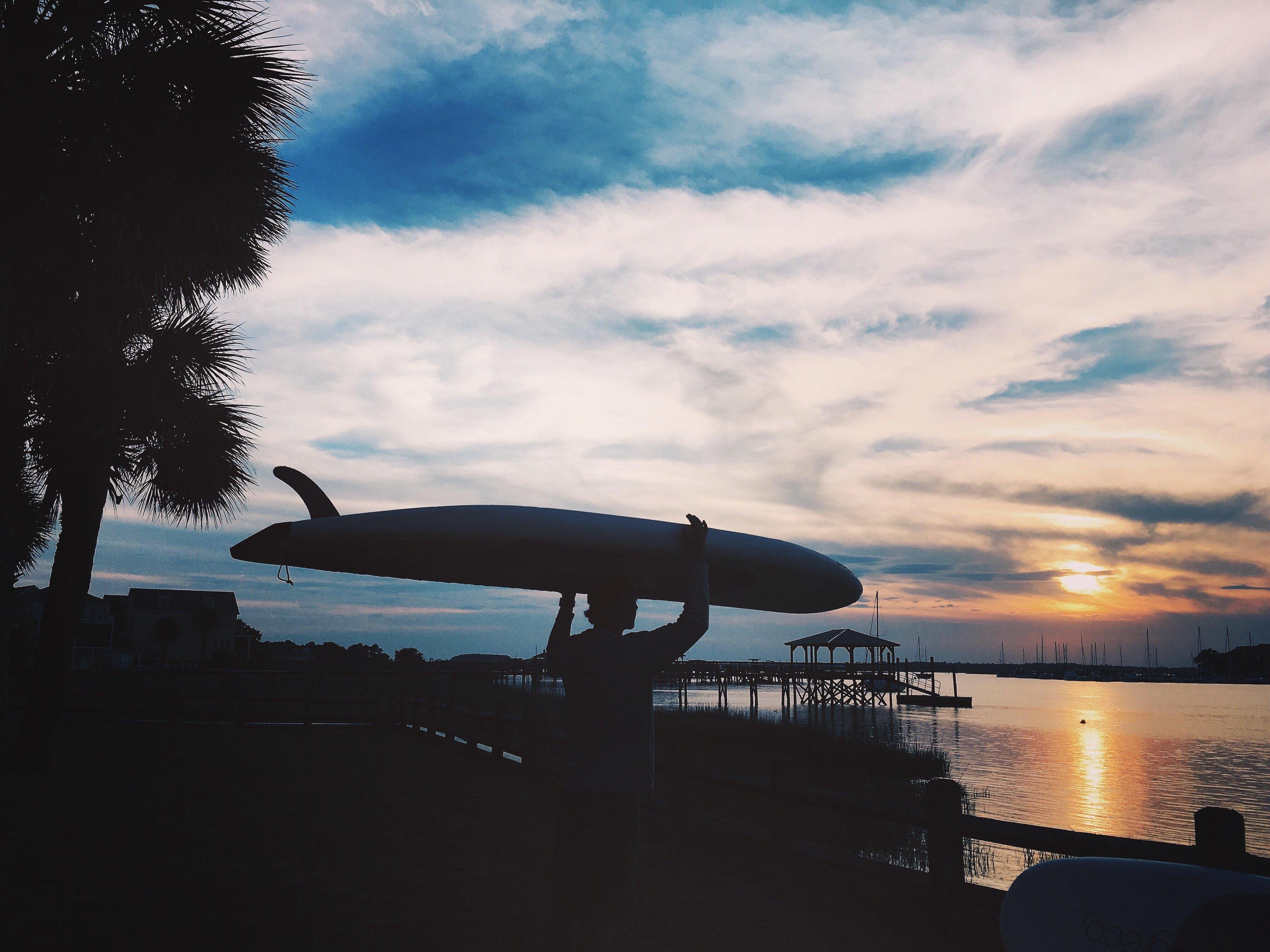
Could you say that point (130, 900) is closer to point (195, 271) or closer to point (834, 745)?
point (195, 271)

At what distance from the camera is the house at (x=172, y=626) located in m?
71.1

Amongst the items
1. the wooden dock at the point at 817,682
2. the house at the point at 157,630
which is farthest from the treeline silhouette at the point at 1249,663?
the house at the point at 157,630

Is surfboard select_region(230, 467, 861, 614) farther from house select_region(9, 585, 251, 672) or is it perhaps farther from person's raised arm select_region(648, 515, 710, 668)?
house select_region(9, 585, 251, 672)

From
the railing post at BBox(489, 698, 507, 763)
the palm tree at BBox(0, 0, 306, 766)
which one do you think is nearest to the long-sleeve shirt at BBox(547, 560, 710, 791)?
the palm tree at BBox(0, 0, 306, 766)

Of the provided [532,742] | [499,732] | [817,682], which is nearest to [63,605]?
[499,732]

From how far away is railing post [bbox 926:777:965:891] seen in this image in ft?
17.0

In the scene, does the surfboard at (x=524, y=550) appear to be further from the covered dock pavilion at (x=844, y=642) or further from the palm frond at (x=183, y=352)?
the covered dock pavilion at (x=844, y=642)

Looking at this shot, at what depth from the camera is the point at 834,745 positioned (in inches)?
990

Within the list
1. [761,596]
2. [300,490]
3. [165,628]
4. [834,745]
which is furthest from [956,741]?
[165,628]

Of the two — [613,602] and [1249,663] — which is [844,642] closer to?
[613,602]

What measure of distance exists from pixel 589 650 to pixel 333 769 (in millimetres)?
12197

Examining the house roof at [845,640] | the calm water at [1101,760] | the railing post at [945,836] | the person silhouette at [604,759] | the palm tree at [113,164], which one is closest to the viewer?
the person silhouette at [604,759]

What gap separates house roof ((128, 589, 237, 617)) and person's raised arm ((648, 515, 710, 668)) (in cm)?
7975

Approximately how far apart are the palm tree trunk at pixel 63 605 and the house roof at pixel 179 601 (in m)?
67.6
